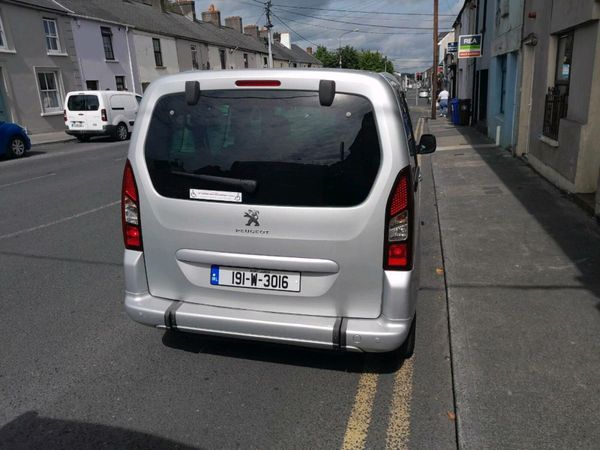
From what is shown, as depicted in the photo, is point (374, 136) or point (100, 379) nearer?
point (374, 136)

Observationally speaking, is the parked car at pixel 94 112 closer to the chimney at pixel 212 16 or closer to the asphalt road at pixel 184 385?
the asphalt road at pixel 184 385

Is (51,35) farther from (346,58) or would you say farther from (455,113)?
(346,58)

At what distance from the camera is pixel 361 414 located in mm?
2902

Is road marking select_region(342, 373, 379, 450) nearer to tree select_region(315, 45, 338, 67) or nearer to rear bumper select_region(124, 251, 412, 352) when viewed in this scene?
rear bumper select_region(124, 251, 412, 352)

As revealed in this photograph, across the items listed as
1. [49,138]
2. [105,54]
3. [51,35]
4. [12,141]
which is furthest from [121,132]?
[105,54]

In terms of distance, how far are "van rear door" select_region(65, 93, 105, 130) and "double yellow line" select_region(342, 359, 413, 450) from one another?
755 inches

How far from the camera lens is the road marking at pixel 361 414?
2676 mm

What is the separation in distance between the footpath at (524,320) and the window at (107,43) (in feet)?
86.4

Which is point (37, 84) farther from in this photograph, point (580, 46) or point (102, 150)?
point (580, 46)

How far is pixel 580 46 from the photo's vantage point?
743 cm

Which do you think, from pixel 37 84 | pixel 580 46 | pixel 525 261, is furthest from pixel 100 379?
pixel 37 84

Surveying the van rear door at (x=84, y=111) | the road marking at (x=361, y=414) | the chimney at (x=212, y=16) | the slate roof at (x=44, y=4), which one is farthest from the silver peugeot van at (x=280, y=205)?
the chimney at (x=212, y=16)

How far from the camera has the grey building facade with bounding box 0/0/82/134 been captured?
71.4 feet

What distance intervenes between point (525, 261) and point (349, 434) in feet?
10.6
